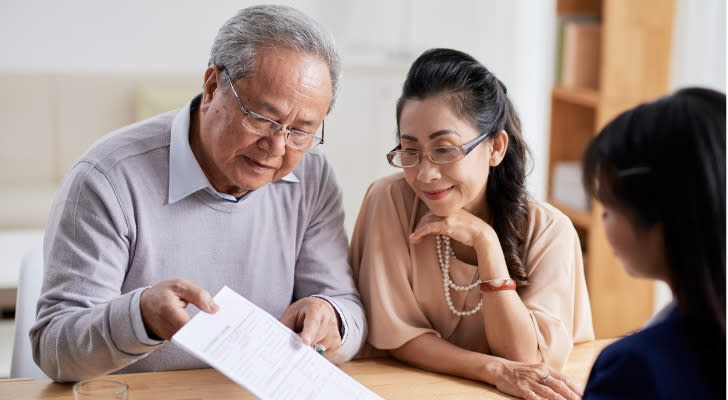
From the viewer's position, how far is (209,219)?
1.76m

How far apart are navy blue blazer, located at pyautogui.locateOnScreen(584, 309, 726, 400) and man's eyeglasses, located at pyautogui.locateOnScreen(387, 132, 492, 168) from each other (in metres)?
0.66

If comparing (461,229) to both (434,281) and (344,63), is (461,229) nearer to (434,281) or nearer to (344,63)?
(434,281)

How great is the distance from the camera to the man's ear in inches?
66.5

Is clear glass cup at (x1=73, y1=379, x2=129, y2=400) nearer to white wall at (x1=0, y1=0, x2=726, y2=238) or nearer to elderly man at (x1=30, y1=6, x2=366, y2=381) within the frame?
elderly man at (x1=30, y1=6, x2=366, y2=381)

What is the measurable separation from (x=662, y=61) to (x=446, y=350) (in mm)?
2217

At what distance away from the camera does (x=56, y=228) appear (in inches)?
63.8

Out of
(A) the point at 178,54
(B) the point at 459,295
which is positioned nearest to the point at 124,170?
(B) the point at 459,295

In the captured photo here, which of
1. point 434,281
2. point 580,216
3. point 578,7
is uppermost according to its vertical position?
point 578,7

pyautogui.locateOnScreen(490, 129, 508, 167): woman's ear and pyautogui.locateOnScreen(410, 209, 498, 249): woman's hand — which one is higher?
pyautogui.locateOnScreen(490, 129, 508, 167): woman's ear

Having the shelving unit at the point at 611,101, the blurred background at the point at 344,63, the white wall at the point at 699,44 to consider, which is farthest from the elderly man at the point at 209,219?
the shelving unit at the point at 611,101

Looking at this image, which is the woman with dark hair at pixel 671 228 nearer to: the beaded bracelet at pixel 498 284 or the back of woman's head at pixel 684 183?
the back of woman's head at pixel 684 183

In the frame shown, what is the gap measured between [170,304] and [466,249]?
0.66 m

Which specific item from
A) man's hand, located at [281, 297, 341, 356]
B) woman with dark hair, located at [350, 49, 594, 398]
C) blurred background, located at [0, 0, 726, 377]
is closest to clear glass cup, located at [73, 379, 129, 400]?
man's hand, located at [281, 297, 341, 356]

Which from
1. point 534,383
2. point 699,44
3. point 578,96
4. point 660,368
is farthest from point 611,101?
point 660,368
